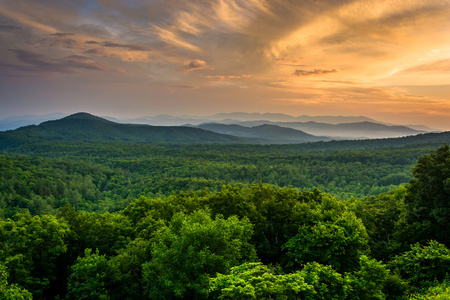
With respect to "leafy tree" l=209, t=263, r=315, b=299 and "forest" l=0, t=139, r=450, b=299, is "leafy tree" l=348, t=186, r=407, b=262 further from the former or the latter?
"leafy tree" l=209, t=263, r=315, b=299

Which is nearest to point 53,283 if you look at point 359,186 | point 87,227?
point 87,227

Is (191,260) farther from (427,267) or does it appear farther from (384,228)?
(384,228)

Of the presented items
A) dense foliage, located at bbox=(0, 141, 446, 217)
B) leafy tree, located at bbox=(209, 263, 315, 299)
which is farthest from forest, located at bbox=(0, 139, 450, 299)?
dense foliage, located at bbox=(0, 141, 446, 217)

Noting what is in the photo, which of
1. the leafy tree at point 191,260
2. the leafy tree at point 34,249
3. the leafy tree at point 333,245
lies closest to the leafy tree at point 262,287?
the leafy tree at point 191,260

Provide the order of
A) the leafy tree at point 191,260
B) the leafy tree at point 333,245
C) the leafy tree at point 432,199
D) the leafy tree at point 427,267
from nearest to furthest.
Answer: the leafy tree at point 427,267 → the leafy tree at point 191,260 → the leafy tree at point 333,245 → the leafy tree at point 432,199

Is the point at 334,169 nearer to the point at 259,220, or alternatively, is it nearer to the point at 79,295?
the point at 259,220

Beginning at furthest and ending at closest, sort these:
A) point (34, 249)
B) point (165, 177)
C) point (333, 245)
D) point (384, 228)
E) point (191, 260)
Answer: point (165, 177) → point (384, 228) → point (34, 249) → point (333, 245) → point (191, 260)

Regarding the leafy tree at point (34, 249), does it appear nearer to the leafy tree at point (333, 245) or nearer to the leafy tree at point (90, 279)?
the leafy tree at point (90, 279)

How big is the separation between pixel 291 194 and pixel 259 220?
748 centimetres

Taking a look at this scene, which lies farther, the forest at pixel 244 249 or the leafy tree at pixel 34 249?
the leafy tree at pixel 34 249

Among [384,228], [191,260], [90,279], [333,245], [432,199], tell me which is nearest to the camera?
[191,260]

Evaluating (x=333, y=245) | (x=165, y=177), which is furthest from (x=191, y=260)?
(x=165, y=177)

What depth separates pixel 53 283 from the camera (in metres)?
26.7

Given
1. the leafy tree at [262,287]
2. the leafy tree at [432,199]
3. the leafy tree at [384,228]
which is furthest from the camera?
the leafy tree at [384,228]
